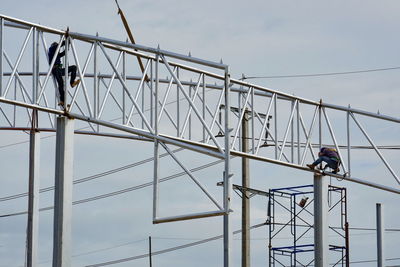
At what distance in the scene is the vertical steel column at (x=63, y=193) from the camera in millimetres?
22547

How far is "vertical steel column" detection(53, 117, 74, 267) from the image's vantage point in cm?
2255

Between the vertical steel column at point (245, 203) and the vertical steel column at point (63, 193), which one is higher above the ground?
the vertical steel column at point (245, 203)

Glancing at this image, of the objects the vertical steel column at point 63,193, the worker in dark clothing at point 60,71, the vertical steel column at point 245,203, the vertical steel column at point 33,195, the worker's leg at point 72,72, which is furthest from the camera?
the vertical steel column at point 245,203

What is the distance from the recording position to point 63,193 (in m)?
22.8

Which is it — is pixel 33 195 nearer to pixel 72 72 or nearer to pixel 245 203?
pixel 72 72

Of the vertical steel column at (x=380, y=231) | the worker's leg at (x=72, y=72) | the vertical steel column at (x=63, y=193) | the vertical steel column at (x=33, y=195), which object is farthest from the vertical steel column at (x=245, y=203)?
the vertical steel column at (x=63, y=193)

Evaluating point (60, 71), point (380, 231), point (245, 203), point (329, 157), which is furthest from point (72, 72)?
point (245, 203)

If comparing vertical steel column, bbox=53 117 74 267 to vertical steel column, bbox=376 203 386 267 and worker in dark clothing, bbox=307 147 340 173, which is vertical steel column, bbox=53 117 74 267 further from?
vertical steel column, bbox=376 203 386 267

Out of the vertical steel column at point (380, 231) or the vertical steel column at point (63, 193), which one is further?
the vertical steel column at point (380, 231)

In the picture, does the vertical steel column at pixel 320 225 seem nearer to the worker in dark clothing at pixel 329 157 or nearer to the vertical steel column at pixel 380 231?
the worker in dark clothing at pixel 329 157

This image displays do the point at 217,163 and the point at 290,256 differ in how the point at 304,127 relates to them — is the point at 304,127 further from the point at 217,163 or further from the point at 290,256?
the point at 217,163

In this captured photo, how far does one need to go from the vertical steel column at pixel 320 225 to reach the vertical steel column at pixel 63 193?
823 cm

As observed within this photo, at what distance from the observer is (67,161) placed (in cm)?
2302

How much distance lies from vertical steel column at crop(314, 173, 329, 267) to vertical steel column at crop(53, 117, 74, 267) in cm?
823
